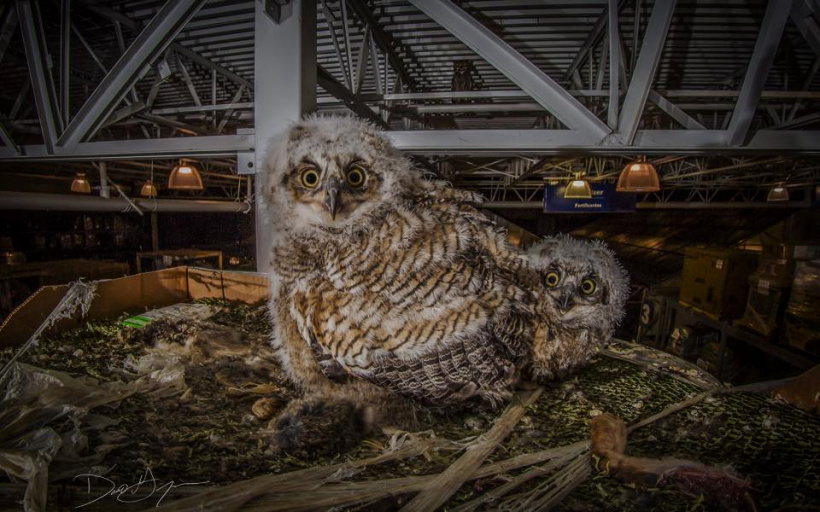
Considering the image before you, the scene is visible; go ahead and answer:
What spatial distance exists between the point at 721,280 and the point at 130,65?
698cm

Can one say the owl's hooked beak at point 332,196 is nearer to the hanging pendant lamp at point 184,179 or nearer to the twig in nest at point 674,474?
the twig in nest at point 674,474

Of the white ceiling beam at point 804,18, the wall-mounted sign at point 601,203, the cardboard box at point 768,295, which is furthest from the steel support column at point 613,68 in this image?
the cardboard box at point 768,295

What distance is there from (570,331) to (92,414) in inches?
72.8

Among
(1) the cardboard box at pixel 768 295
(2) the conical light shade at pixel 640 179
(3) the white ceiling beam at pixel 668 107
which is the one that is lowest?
(1) the cardboard box at pixel 768 295

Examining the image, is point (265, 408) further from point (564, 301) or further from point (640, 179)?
point (640, 179)

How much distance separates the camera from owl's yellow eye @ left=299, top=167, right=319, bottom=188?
3.64 ft

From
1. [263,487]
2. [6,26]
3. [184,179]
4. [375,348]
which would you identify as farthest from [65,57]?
[263,487]

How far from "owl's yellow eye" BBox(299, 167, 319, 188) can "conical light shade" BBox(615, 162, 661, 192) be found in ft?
14.6

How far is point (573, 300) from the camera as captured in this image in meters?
1.48

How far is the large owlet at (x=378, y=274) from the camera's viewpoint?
3.68 feet

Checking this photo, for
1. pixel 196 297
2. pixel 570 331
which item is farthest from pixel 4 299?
pixel 570 331

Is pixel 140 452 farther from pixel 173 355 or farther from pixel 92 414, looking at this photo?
pixel 173 355

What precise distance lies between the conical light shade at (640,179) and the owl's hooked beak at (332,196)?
443cm

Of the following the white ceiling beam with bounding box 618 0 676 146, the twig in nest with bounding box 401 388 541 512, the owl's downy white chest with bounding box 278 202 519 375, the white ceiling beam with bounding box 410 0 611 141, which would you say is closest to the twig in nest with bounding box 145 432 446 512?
the twig in nest with bounding box 401 388 541 512
